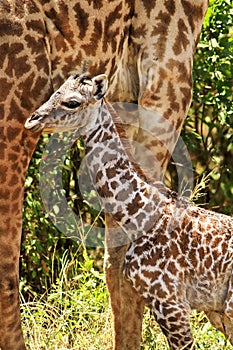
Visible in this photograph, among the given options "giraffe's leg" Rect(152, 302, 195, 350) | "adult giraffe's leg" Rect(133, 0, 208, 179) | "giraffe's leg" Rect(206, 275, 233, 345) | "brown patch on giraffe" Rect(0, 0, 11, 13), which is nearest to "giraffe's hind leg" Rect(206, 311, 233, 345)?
"giraffe's leg" Rect(206, 275, 233, 345)

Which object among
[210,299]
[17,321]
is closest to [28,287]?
[17,321]

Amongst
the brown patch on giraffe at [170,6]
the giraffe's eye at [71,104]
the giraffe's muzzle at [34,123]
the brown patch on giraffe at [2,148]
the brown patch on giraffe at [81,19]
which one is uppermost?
the brown patch on giraffe at [170,6]

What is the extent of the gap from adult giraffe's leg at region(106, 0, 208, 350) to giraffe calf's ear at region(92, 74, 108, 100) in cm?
55

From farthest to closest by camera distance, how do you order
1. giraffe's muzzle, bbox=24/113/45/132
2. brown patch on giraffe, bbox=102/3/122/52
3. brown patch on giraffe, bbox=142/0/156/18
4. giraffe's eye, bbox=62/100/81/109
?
brown patch on giraffe, bbox=142/0/156/18 → brown patch on giraffe, bbox=102/3/122/52 → giraffe's eye, bbox=62/100/81/109 → giraffe's muzzle, bbox=24/113/45/132

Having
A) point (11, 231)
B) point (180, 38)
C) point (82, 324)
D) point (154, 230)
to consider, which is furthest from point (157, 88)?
point (82, 324)

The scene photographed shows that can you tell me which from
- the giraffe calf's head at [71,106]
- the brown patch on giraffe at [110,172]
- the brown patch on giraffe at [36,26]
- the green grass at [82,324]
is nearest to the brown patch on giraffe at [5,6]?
the brown patch on giraffe at [36,26]

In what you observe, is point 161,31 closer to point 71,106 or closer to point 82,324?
point 71,106

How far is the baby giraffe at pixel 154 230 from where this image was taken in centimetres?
504

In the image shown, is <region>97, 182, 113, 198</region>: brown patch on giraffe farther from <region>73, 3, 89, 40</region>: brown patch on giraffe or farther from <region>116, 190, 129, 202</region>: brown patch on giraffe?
<region>73, 3, 89, 40</region>: brown patch on giraffe

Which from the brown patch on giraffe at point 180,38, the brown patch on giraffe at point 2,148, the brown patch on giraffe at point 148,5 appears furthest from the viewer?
the brown patch on giraffe at point 180,38

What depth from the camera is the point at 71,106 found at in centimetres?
498

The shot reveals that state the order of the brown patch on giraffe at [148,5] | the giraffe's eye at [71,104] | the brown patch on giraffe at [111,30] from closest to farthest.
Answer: the giraffe's eye at [71,104] < the brown patch on giraffe at [111,30] < the brown patch on giraffe at [148,5]

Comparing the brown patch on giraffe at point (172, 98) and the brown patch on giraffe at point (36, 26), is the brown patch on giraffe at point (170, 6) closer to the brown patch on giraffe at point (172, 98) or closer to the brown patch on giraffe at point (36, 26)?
the brown patch on giraffe at point (172, 98)

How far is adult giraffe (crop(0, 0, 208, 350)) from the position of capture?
5031mm
